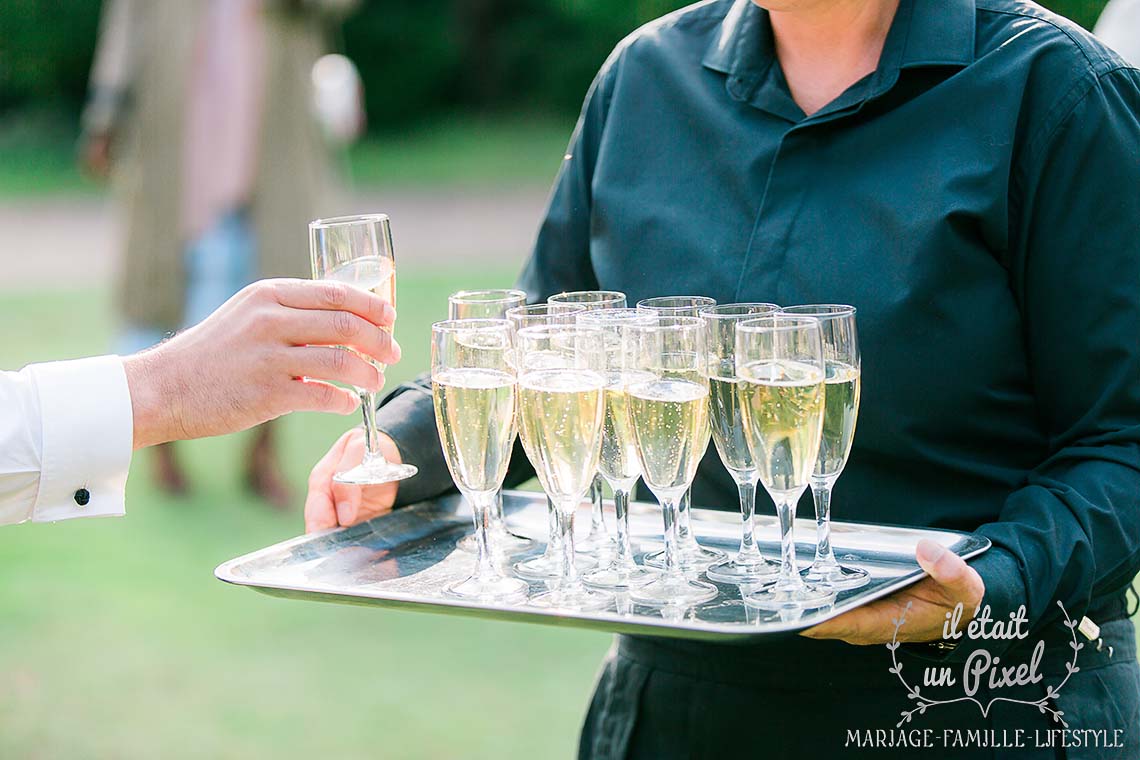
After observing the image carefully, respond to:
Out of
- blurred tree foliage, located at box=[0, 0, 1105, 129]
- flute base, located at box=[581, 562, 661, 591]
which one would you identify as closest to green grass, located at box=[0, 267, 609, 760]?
flute base, located at box=[581, 562, 661, 591]

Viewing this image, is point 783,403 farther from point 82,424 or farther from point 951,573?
point 82,424

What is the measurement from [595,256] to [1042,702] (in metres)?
1.16

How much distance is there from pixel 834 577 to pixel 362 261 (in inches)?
38.4

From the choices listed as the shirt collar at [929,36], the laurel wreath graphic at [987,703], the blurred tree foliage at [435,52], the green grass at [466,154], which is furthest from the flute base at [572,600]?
the blurred tree foliage at [435,52]

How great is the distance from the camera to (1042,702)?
238 cm

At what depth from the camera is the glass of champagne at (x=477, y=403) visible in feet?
7.07

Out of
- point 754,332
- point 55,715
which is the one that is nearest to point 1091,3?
point 55,715

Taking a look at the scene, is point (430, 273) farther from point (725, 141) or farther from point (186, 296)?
point (725, 141)

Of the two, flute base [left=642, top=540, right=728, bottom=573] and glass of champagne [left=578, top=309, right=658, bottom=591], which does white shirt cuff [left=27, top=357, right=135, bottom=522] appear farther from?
flute base [left=642, top=540, right=728, bottom=573]

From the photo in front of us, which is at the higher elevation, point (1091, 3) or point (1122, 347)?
point (1091, 3)

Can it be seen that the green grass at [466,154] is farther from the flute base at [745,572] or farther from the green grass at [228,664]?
the flute base at [745,572]

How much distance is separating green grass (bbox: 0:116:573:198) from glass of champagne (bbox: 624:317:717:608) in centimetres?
1498

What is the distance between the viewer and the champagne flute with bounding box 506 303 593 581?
2240mm

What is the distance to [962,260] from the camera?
2.35 meters
